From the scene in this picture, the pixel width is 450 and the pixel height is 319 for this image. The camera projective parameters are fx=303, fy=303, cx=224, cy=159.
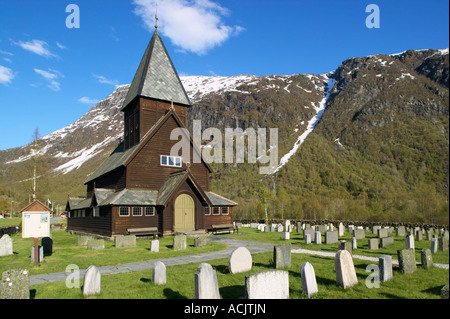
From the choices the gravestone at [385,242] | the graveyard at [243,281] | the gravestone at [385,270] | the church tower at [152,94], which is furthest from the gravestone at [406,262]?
the church tower at [152,94]

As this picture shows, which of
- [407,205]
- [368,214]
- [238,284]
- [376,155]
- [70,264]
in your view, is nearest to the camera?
[238,284]

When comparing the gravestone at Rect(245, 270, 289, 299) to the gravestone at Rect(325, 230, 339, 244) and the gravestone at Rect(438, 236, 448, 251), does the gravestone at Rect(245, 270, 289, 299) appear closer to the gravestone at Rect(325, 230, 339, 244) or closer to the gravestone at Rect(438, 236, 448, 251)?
the gravestone at Rect(438, 236, 448, 251)

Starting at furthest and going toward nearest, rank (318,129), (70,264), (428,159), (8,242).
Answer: (318,129), (428,159), (8,242), (70,264)

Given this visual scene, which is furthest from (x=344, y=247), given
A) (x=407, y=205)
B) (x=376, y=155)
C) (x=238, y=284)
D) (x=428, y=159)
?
(x=376, y=155)

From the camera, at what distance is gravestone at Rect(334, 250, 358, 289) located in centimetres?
827

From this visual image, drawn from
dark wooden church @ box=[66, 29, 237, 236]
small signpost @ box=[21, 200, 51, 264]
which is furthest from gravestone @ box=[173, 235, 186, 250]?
dark wooden church @ box=[66, 29, 237, 236]

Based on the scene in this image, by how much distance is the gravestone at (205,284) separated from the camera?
22.1 feet

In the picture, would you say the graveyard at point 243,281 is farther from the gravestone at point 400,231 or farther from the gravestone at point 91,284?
the gravestone at point 400,231

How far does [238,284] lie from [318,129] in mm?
142525

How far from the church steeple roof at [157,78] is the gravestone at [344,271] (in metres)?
25.5

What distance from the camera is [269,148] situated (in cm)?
13250

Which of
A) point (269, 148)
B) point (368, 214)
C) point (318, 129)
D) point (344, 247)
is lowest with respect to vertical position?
point (368, 214)

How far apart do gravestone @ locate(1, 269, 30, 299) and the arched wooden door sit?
1864cm

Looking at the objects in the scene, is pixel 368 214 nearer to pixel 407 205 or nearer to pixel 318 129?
pixel 407 205
